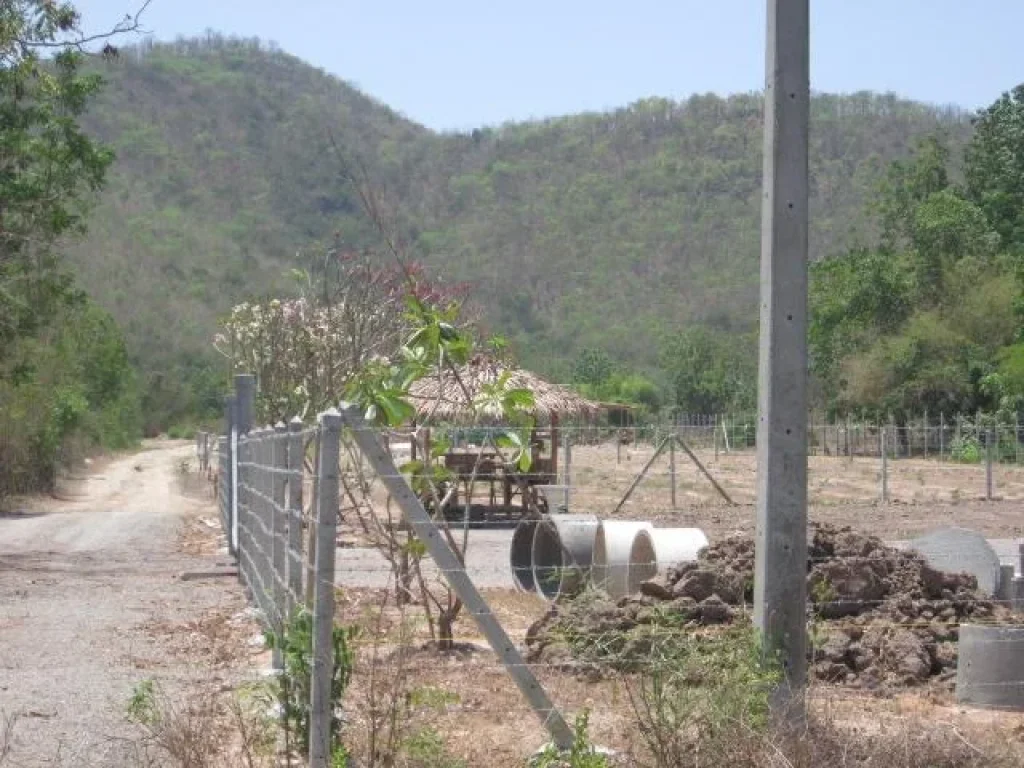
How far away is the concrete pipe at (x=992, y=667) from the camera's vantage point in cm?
891

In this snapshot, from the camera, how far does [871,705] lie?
340 inches

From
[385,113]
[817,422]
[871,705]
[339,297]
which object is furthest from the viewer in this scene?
[385,113]

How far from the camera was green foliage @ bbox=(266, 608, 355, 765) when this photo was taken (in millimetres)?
6582

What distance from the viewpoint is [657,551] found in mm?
13055

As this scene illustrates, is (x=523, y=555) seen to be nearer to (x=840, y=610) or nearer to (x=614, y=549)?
(x=614, y=549)

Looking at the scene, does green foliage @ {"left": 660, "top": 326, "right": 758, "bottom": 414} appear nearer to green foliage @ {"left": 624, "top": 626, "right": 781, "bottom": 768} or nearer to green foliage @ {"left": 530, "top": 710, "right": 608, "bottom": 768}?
green foliage @ {"left": 624, "top": 626, "right": 781, "bottom": 768}

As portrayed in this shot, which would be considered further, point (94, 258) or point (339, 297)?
point (94, 258)

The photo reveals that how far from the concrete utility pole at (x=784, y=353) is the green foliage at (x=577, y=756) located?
2.84ft

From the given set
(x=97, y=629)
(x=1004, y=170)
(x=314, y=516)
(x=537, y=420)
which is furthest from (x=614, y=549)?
(x=1004, y=170)

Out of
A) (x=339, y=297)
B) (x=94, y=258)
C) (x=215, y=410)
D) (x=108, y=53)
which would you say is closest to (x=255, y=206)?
(x=94, y=258)

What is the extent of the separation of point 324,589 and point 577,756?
45.1 inches

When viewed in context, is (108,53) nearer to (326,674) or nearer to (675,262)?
(326,674)

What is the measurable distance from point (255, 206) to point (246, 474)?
10445 cm

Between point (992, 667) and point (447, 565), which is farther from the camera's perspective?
point (992, 667)
